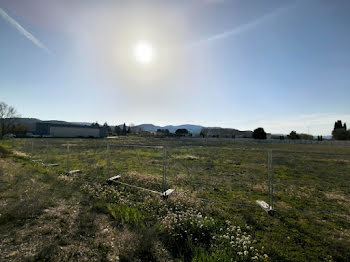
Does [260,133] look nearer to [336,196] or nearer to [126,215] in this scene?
[336,196]

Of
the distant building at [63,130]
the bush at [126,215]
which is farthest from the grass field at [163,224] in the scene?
the distant building at [63,130]

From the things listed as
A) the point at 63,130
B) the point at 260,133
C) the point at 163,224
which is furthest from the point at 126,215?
→ the point at 63,130

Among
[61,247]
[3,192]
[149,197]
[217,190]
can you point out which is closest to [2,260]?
[61,247]

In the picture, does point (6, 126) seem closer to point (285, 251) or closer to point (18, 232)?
point (18, 232)

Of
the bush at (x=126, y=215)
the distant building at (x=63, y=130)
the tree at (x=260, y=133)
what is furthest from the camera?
the tree at (x=260, y=133)

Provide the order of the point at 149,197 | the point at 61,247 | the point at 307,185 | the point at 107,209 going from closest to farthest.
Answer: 1. the point at 61,247
2. the point at 107,209
3. the point at 149,197
4. the point at 307,185

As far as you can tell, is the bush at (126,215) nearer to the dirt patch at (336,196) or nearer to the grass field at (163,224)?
the grass field at (163,224)

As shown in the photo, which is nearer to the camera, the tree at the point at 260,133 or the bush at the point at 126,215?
the bush at the point at 126,215

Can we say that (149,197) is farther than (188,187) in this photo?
No

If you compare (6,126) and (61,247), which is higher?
(6,126)

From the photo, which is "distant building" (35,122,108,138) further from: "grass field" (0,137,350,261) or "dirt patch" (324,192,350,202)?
"dirt patch" (324,192,350,202)

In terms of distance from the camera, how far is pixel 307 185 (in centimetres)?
750

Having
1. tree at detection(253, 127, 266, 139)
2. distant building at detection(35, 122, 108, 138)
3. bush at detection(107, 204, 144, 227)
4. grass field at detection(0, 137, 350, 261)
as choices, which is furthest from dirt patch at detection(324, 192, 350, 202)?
distant building at detection(35, 122, 108, 138)

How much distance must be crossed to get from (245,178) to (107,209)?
666 centimetres
